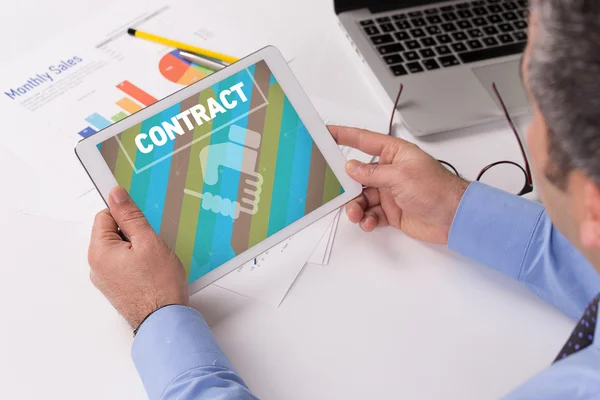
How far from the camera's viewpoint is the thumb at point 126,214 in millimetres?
816

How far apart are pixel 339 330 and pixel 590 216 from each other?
1.23ft

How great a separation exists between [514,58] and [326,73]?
0.34m

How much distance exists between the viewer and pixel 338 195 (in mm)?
920

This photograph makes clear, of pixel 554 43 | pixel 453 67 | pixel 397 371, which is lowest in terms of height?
pixel 397 371

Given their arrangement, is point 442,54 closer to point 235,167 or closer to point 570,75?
point 235,167

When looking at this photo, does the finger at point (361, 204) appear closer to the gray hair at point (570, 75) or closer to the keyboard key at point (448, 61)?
the keyboard key at point (448, 61)

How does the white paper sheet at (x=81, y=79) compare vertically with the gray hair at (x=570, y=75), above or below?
below

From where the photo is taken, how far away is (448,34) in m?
1.15

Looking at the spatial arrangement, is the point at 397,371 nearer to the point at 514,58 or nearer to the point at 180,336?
the point at 180,336

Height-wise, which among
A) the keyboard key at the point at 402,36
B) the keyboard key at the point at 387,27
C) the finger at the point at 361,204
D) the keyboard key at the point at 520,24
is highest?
the keyboard key at the point at 387,27

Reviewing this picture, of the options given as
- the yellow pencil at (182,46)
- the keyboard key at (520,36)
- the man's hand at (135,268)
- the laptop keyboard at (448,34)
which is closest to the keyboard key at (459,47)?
the laptop keyboard at (448,34)

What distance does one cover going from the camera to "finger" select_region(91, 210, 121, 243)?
0.83m

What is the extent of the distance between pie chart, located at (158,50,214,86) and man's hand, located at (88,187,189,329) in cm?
34

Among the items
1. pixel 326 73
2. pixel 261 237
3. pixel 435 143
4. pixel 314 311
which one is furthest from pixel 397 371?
pixel 326 73
